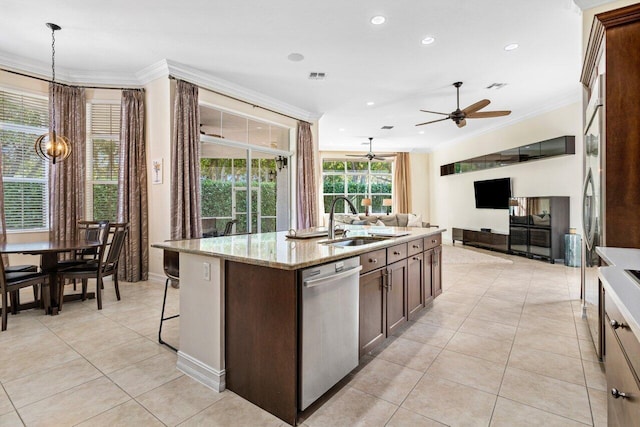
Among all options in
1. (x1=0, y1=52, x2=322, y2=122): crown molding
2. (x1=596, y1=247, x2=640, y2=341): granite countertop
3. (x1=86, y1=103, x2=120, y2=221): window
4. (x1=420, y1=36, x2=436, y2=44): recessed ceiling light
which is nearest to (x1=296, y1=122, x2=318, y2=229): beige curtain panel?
(x1=0, y1=52, x2=322, y2=122): crown molding

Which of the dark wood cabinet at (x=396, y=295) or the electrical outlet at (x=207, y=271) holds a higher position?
the electrical outlet at (x=207, y=271)

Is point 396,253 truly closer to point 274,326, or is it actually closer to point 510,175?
point 274,326

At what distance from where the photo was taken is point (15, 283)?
119 inches

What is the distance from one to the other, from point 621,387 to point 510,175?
7.32 m

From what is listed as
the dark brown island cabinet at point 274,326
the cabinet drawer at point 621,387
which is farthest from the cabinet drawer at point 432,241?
the cabinet drawer at point 621,387

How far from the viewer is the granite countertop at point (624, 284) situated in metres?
0.81

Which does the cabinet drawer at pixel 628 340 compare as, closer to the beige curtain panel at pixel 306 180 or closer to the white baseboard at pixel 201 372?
the white baseboard at pixel 201 372

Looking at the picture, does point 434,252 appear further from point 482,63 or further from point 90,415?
point 90,415

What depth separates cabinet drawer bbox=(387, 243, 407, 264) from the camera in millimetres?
2524

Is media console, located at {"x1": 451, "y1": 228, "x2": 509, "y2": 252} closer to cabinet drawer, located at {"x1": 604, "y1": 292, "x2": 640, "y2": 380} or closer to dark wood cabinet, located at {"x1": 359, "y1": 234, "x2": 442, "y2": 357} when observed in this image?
dark wood cabinet, located at {"x1": 359, "y1": 234, "x2": 442, "y2": 357}

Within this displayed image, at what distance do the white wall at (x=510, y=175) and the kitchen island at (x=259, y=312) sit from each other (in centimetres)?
532

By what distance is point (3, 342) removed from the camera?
8.66ft

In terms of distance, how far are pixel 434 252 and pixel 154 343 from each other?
9.33ft

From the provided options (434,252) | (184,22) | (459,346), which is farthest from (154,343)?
(184,22)
